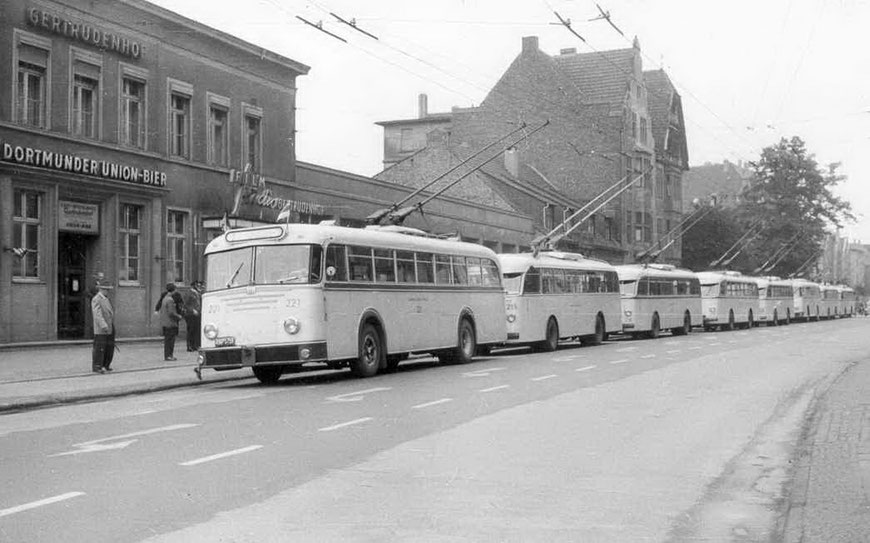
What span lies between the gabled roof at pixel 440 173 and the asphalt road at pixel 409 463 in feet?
118

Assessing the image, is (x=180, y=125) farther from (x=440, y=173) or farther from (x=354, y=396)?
(x=440, y=173)

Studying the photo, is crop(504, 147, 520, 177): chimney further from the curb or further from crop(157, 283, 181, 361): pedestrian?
the curb

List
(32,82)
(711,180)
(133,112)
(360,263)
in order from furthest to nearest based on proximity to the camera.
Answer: (711,180) < (133,112) < (32,82) < (360,263)

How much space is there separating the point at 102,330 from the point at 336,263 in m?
4.81

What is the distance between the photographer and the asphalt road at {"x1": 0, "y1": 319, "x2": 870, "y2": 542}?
6.75 meters

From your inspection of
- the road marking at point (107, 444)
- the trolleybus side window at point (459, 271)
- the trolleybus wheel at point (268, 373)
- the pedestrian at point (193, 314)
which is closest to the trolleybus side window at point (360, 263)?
the trolleybus wheel at point (268, 373)

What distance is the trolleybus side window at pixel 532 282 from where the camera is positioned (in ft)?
95.3

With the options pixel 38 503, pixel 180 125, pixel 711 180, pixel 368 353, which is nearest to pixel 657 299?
pixel 180 125

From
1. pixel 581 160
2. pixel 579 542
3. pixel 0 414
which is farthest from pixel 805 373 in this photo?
pixel 581 160

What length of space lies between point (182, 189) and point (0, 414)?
16.7 m

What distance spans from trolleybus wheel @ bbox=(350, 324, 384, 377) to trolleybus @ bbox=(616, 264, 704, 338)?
20.4 m

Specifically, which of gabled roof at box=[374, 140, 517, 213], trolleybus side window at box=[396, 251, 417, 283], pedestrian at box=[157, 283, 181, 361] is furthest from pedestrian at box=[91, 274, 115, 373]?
gabled roof at box=[374, 140, 517, 213]

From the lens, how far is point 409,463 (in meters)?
9.15

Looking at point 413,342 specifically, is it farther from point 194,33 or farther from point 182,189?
point 194,33
